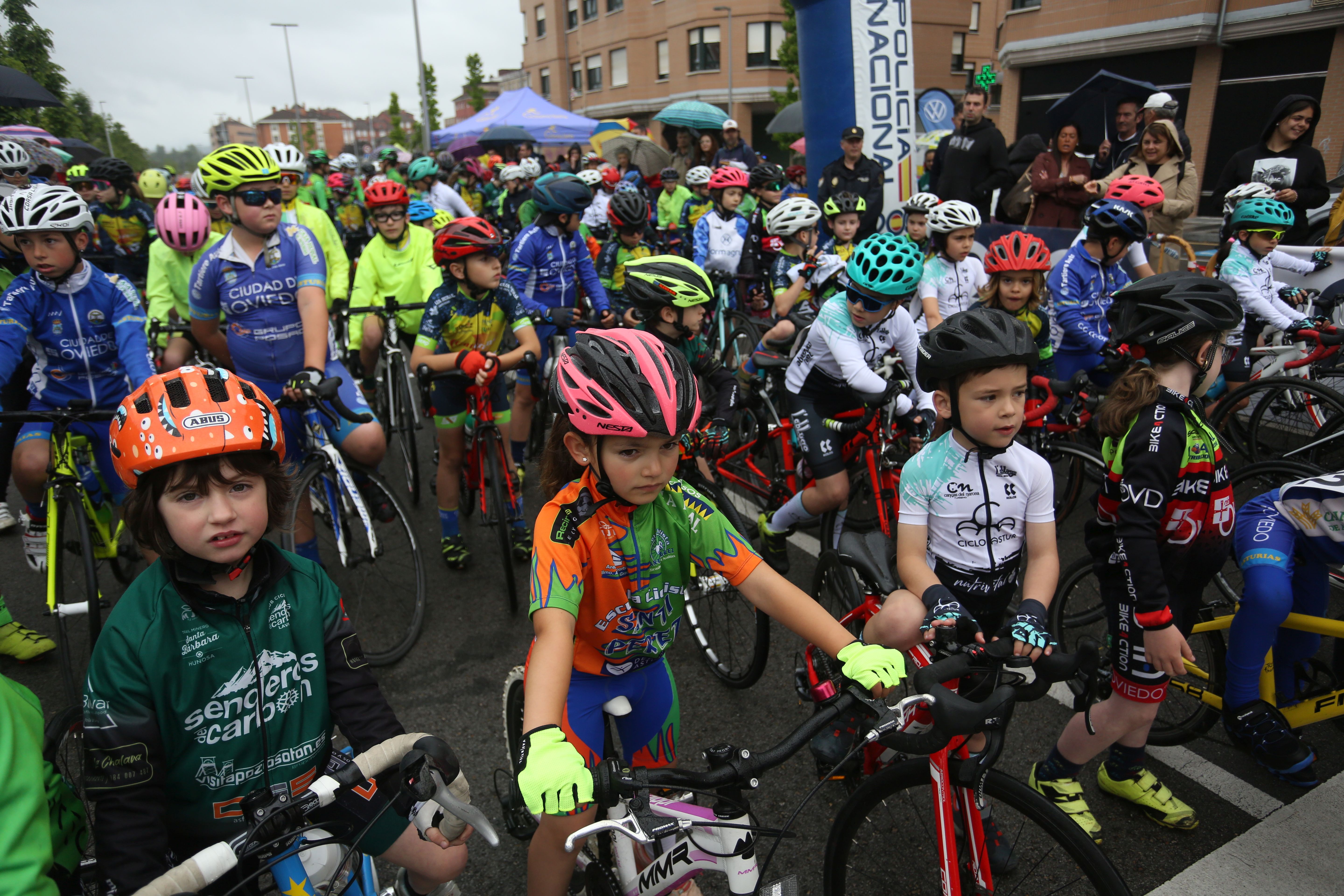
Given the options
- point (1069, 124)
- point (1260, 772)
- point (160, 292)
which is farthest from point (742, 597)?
point (1069, 124)

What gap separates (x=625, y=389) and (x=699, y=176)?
1295 centimetres

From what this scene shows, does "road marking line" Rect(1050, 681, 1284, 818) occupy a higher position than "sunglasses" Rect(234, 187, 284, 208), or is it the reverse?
"sunglasses" Rect(234, 187, 284, 208)

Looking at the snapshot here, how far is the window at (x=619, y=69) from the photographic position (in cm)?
4984

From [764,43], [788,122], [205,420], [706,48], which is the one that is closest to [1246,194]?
[205,420]

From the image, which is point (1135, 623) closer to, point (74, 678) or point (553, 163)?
point (74, 678)

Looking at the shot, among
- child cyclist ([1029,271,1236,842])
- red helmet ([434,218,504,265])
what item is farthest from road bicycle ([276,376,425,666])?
child cyclist ([1029,271,1236,842])

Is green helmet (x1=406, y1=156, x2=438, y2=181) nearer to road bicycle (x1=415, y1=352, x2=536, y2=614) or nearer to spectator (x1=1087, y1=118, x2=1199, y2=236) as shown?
road bicycle (x1=415, y1=352, x2=536, y2=614)

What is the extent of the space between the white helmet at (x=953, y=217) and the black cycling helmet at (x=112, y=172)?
32.7 ft

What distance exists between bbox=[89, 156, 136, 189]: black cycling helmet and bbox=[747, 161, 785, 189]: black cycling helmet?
828cm

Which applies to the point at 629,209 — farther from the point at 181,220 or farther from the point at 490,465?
the point at 181,220

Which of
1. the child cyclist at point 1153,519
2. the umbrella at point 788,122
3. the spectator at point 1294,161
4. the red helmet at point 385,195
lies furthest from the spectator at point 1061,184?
the umbrella at point 788,122

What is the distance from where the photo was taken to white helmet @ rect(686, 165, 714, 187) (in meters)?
14.0

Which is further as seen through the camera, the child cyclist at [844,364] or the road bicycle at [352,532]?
the road bicycle at [352,532]

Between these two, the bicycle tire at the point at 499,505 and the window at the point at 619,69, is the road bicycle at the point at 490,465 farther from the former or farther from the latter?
the window at the point at 619,69
